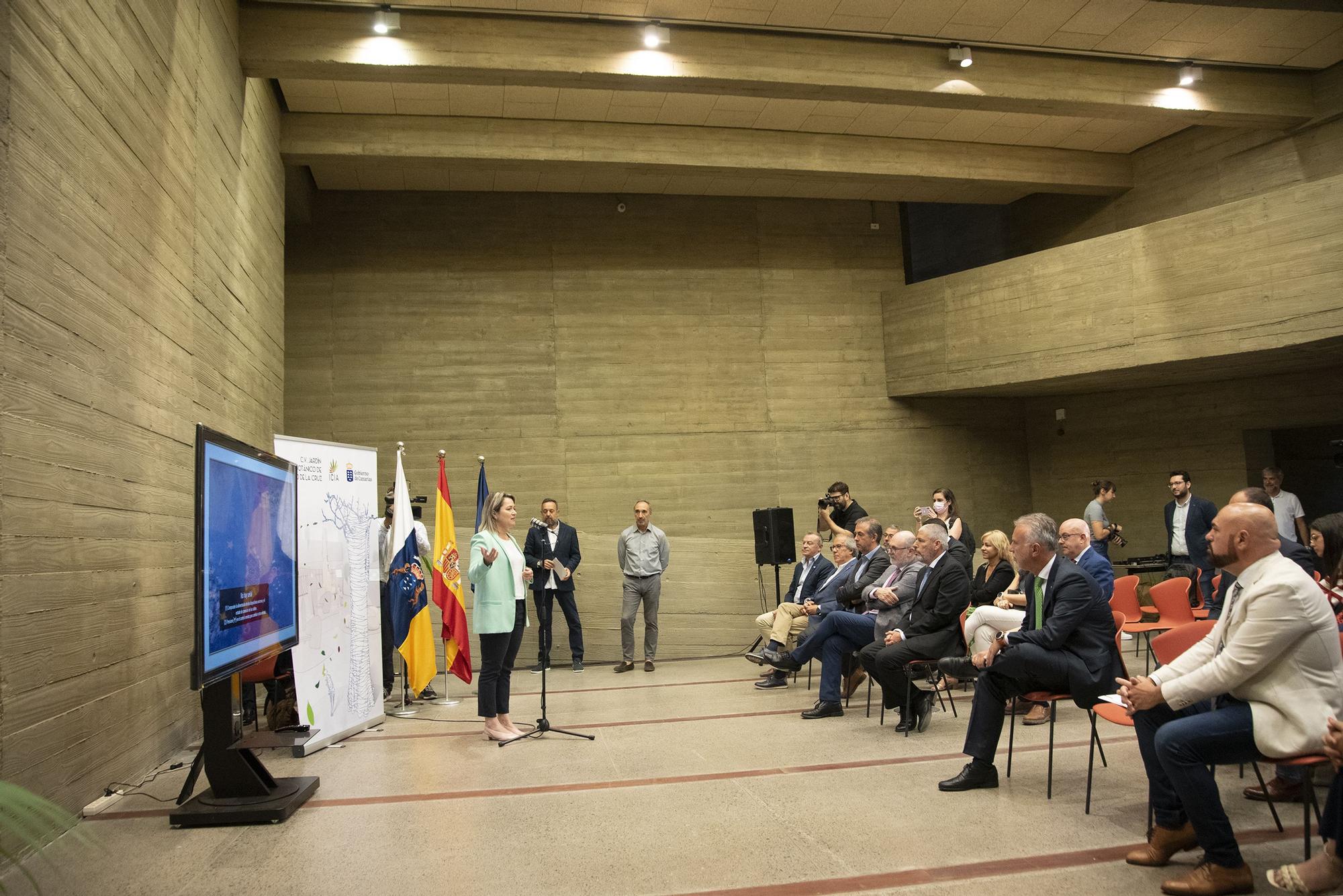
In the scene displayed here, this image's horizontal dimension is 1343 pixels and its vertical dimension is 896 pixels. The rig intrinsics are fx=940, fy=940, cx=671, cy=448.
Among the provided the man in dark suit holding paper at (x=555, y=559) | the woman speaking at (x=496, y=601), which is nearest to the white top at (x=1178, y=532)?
the man in dark suit holding paper at (x=555, y=559)

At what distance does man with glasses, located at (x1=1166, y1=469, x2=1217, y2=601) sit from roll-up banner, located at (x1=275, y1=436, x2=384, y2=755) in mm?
5705

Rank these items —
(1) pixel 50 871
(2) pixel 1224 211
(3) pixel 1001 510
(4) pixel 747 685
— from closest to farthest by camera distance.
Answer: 1. (1) pixel 50 871
2. (4) pixel 747 685
3. (2) pixel 1224 211
4. (3) pixel 1001 510

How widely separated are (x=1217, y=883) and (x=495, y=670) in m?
3.73

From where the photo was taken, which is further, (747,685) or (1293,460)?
(1293,460)

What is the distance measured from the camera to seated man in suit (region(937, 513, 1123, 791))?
381 centimetres

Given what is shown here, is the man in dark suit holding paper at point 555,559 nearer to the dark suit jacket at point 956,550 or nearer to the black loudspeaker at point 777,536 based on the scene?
the black loudspeaker at point 777,536

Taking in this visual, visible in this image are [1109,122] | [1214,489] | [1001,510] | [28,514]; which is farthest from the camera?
[1001,510]

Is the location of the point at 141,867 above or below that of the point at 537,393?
below

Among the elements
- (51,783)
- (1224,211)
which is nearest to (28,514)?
(51,783)

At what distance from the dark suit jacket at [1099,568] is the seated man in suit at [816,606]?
197cm

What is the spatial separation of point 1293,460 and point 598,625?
751 cm

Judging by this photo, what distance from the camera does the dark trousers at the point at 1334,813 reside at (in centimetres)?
254

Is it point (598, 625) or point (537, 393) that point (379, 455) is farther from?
point (598, 625)

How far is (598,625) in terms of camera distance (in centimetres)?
966
